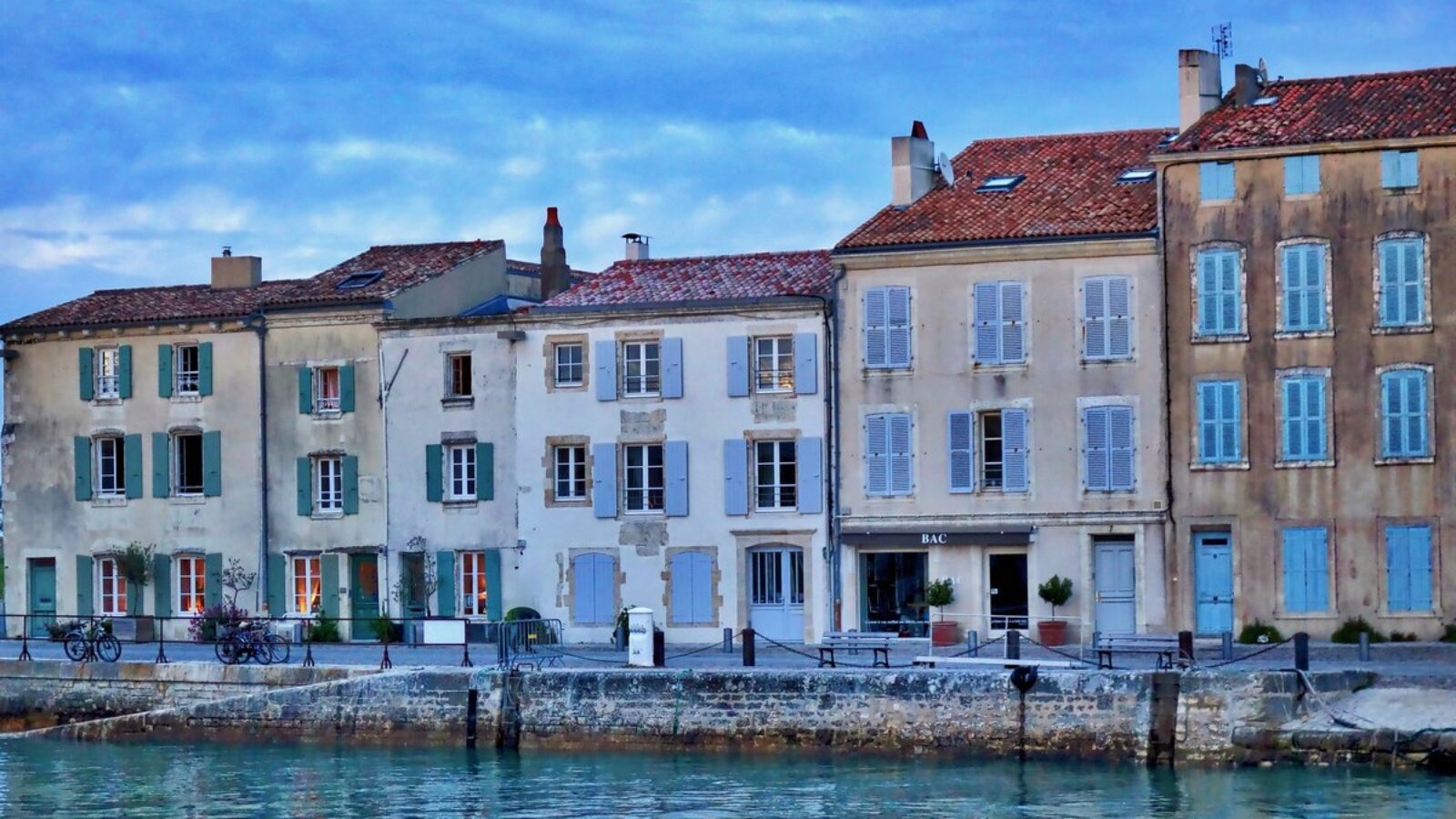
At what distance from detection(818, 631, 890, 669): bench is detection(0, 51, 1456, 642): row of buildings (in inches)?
187

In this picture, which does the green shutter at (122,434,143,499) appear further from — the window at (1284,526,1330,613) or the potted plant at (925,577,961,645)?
the window at (1284,526,1330,613)

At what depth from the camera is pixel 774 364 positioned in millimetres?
46562

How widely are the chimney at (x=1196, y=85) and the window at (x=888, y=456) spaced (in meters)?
7.00

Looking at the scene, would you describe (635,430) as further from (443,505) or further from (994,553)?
(994,553)

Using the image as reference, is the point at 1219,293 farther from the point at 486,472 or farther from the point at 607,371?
the point at 486,472

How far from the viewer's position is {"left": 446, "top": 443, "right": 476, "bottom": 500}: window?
48938mm

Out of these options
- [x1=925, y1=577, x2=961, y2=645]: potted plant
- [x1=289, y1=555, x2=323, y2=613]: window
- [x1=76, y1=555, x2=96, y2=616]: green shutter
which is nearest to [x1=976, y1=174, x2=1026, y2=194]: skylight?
[x1=925, y1=577, x2=961, y2=645]: potted plant

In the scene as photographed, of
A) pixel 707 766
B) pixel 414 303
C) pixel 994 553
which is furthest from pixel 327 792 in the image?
pixel 414 303

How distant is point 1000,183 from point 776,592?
8.22 meters

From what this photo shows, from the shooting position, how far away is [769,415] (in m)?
46.4

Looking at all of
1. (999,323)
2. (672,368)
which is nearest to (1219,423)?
(999,323)

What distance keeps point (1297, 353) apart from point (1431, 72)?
5.43 metres

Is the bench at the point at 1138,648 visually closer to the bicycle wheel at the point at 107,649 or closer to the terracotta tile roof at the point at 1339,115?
the terracotta tile roof at the point at 1339,115

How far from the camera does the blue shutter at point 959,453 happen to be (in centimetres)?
4453
